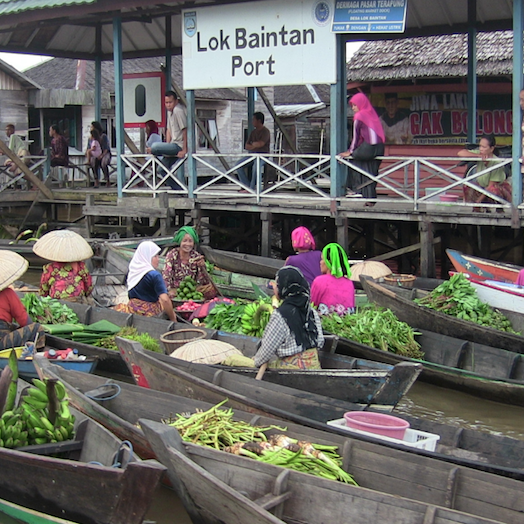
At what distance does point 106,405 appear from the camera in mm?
6371

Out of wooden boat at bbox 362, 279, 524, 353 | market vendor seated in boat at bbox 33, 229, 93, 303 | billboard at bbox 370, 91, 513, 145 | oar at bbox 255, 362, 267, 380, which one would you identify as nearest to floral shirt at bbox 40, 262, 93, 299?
market vendor seated in boat at bbox 33, 229, 93, 303

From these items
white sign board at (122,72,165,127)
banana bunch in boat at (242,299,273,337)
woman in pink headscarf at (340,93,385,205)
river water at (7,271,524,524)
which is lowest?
river water at (7,271,524,524)

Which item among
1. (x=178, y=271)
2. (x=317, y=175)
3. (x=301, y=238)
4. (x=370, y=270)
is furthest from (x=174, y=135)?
(x=301, y=238)

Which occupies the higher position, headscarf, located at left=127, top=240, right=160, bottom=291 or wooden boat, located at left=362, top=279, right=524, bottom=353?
headscarf, located at left=127, top=240, right=160, bottom=291

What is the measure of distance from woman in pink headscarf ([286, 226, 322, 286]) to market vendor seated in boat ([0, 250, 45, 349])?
306cm

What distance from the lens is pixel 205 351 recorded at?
7305 mm

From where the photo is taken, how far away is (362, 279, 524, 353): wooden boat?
821 centimetres

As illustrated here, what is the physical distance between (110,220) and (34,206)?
1.80 m

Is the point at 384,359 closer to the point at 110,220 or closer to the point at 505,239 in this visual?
the point at 505,239

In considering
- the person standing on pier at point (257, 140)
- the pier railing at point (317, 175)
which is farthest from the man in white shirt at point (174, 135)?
the person standing on pier at point (257, 140)

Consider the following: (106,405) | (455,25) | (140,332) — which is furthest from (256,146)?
(106,405)

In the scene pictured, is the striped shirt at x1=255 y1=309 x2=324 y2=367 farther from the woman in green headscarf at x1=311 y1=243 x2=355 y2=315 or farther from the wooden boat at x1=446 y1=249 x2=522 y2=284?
the wooden boat at x1=446 y1=249 x2=522 y2=284

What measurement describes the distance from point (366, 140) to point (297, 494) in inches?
306

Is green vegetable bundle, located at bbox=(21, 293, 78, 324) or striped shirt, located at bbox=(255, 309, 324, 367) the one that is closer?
striped shirt, located at bbox=(255, 309, 324, 367)
